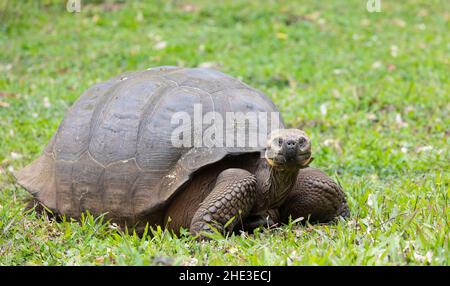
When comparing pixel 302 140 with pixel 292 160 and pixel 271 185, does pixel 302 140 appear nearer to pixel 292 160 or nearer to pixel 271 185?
pixel 292 160

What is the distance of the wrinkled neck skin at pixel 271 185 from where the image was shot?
11.4ft

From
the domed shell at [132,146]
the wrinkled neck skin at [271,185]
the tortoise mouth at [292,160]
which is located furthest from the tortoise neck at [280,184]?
the domed shell at [132,146]

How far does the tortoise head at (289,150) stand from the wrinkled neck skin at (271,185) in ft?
0.49

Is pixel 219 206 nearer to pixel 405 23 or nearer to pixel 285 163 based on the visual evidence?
pixel 285 163

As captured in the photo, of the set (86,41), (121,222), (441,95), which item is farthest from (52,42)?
(121,222)

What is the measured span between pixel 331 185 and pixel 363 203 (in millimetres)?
333

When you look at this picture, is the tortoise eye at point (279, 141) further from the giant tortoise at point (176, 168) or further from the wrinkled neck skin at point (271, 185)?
the wrinkled neck skin at point (271, 185)

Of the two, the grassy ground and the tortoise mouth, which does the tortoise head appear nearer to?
the tortoise mouth

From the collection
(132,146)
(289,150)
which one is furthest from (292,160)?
(132,146)

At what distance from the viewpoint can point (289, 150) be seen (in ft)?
10.5

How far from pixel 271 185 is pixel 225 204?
0.31 meters

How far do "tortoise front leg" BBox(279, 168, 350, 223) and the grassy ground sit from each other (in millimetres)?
130

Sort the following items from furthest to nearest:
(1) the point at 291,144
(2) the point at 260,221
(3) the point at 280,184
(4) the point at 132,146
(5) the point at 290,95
A: (5) the point at 290,95 → (4) the point at 132,146 → (2) the point at 260,221 → (3) the point at 280,184 → (1) the point at 291,144

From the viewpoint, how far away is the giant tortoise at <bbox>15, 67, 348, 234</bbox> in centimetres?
345
